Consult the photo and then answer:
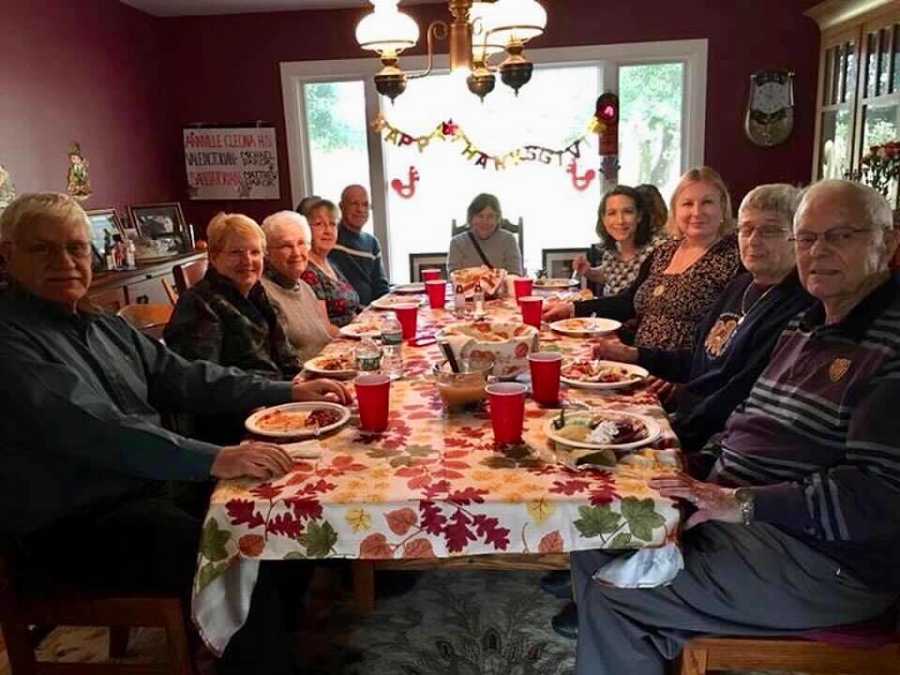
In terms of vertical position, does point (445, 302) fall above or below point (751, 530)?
above

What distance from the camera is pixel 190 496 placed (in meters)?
1.84

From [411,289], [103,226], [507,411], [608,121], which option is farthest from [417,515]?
[608,121]

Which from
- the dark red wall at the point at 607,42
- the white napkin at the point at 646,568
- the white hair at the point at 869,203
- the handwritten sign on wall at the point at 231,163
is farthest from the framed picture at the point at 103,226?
the white hair at the point at 869,203

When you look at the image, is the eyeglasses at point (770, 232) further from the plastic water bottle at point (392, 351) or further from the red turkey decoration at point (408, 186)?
the red turkey decoration at point (408, 186)

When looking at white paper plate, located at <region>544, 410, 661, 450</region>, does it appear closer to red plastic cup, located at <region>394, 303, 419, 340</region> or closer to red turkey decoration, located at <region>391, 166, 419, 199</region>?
red plastic cup, located at <region>394, 303, 419, 340</region>

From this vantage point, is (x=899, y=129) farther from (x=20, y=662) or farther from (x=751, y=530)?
(x=20, y=662)

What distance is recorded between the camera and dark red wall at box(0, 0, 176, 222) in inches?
140

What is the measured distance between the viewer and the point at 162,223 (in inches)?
184

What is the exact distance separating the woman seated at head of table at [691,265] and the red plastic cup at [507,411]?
112 centimetres

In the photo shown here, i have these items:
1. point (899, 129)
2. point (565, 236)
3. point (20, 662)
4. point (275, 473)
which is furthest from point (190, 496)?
→ point (565, 236)

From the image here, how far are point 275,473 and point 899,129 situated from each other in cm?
321

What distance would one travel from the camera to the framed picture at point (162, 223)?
454cm

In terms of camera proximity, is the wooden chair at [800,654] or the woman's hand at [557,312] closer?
the wooden chair at [800,654]

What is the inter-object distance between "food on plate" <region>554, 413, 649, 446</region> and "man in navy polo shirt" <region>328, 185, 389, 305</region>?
252 centimetres
